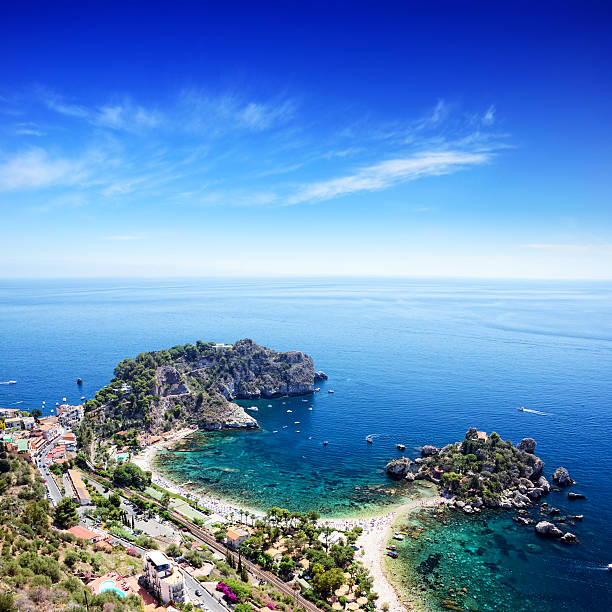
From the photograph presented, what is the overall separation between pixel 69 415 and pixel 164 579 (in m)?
59.3

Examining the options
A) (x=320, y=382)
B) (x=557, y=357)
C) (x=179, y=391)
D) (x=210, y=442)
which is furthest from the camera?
(x=557, y=357)

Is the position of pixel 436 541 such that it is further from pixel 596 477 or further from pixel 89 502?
pixel 89 502

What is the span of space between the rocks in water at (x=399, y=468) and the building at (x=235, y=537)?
26.3 m

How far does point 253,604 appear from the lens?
36625 mm

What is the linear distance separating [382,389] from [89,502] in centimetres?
7430

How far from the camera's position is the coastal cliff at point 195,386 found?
3317 inches

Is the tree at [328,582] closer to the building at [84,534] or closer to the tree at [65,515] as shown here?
the building at [84,534]

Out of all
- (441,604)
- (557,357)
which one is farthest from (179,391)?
(557,357)

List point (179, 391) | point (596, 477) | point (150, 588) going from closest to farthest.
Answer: point (150, 588) → point (596, 477) → point (179, 391)

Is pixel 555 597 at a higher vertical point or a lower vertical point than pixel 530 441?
lower

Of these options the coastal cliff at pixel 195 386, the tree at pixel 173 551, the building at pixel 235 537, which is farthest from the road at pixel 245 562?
the coastal cliff at pixel 195 386

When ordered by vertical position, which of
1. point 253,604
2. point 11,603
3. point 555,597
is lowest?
point 555,597

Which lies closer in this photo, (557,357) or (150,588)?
(150,588)

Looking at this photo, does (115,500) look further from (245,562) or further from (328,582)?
(328,582)
